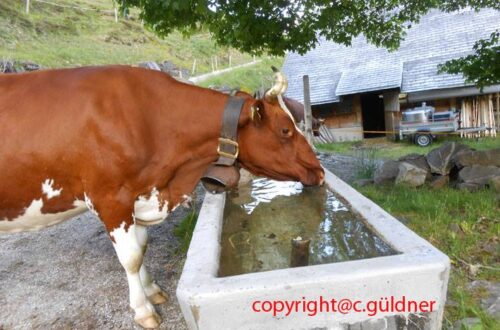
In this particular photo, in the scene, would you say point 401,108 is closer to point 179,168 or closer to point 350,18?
point 350,18

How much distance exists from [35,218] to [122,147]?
819 mm

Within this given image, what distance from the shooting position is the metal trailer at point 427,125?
49.3 ft

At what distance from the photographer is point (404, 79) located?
54.9 ft

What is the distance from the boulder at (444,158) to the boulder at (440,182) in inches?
4.0

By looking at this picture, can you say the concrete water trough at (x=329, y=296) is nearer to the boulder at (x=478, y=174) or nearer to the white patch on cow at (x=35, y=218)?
the white patch on cow at (x=35, y=218)

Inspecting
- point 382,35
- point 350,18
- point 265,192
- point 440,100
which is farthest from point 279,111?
point 440,100

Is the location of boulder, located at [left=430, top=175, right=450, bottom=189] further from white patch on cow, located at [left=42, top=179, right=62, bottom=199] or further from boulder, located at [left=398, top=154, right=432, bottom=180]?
white patch on cow, located at [left=42, top=179, right=62, bottom=199]

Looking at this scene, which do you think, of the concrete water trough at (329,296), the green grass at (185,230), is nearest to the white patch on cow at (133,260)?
the concrete water trough at (329,296)

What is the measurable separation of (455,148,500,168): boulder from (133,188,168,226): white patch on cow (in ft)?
14.4

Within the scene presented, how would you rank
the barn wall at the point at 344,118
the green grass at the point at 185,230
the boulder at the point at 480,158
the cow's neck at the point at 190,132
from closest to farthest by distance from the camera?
1. the cow's neck at the point at 190,132
2. the green grass at the point at 185,230
3. the boulder at the point at 480,158
4. the barn wall at the point at 344,118

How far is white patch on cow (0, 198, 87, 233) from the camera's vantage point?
2.49 metres

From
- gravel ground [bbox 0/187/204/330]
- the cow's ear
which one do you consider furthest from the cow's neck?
gravel ground [bbox 0/187/204/330]

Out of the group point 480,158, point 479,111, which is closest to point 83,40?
point 479,111

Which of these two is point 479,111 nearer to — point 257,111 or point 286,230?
point 286,230
